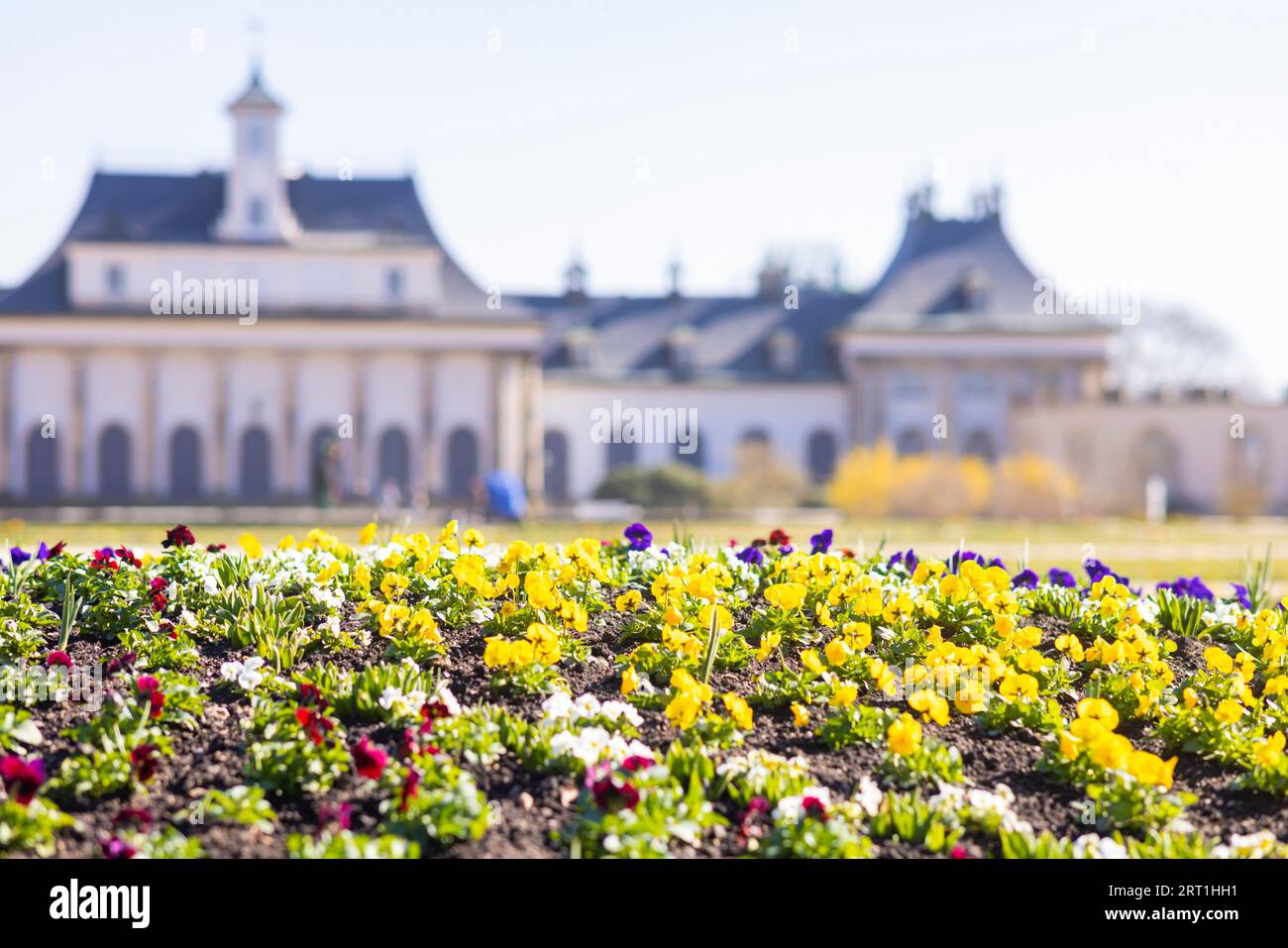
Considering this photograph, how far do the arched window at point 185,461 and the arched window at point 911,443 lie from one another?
26.4 meters

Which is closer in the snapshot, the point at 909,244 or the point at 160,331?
the point at 160,331

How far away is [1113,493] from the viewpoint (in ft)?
138

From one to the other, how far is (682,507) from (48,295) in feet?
83.2

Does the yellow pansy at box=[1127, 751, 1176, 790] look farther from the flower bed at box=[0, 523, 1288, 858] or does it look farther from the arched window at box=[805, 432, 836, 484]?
the arched window at box=[805, 432, 836, 484]

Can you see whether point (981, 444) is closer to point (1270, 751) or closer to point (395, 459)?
point (395, 459)

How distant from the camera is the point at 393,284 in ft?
169

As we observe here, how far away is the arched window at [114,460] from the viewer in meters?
50.8

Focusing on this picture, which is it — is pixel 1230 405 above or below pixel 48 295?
below

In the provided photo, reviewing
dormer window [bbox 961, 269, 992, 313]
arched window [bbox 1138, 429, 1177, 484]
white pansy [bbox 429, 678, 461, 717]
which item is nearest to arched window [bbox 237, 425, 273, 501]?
dormer window [bbox 961, 269, 992, 313]

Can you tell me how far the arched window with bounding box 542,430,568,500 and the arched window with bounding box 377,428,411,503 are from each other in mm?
5853

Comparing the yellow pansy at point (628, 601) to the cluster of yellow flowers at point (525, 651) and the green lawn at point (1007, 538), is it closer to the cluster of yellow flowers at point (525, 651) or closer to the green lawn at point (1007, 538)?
the cluster of yellow flowers at point (525, 651)

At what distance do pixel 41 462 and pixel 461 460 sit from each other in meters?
14.6
